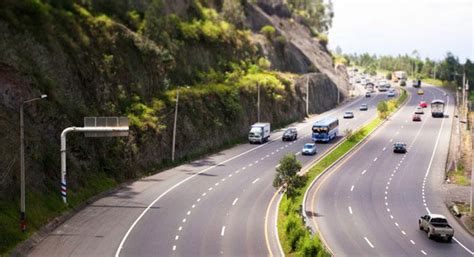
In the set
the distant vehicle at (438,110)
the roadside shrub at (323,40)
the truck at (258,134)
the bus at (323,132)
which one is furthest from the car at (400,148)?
the roadside shrub at (323,40)

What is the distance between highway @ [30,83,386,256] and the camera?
3700cm

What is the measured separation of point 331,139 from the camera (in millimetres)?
88750

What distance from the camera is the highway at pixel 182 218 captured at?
37000mm

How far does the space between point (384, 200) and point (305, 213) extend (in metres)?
10.9

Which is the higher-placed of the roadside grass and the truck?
the truck

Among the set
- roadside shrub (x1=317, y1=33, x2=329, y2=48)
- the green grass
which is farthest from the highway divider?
roadside shrub (x1=317, y1=33, x2=329, y2=48)

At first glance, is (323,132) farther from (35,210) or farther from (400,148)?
(35,210)

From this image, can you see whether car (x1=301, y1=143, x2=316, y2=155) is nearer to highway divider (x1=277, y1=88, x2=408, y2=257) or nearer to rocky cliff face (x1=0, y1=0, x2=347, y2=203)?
highway divider (x1=277, y1=88, x2=408, y2=257)

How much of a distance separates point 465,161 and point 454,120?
3830 centimetres

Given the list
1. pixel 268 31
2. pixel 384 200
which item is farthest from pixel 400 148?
pixel 268 31

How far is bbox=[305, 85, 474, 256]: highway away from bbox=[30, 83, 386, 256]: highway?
18.6 ft

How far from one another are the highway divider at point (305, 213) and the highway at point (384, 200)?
Answer: 1.03 m

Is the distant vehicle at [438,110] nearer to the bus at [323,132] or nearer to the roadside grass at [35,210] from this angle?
the bus at [323,132]

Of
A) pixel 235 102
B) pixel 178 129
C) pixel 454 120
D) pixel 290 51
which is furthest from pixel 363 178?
pixel 290 51
